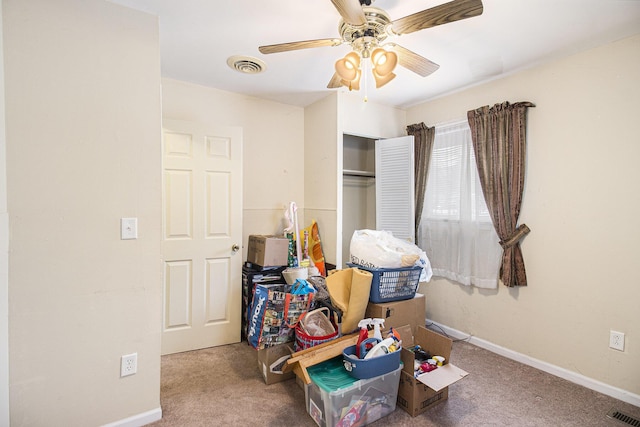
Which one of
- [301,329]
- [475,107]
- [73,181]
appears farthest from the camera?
[475,107]

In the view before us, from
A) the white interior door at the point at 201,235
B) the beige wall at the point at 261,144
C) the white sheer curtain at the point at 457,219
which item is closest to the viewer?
the white interior door at the point at 201,235

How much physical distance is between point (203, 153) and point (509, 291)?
2967 mm

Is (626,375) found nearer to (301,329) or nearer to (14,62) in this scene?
(301,329)

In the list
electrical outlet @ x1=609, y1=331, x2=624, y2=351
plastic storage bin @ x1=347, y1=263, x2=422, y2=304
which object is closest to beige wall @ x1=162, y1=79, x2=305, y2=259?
plastic storage bin @ x1=347, y1=263, x2=422, y2=304

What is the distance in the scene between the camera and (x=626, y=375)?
81.0 inches

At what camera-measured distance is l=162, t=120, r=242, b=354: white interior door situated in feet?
8.82

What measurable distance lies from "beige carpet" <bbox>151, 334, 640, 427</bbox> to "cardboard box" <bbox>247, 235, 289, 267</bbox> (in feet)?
2.88

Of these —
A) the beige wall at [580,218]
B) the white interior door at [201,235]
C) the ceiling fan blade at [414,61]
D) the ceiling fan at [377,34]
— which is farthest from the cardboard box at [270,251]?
the beige wall at [580,218]

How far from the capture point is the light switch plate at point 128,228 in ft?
5.76

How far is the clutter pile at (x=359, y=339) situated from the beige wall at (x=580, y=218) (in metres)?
0.95

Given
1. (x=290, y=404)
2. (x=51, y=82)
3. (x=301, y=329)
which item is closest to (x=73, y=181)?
(x=51, y=82)

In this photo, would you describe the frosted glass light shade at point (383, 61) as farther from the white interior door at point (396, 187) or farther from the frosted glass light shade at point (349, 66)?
the white interior door at point (396, 187)

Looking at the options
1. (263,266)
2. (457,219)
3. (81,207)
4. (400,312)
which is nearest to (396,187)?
(457,219)

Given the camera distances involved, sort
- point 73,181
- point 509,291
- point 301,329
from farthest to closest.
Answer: point 509,291
point 301,329
point 73,181
